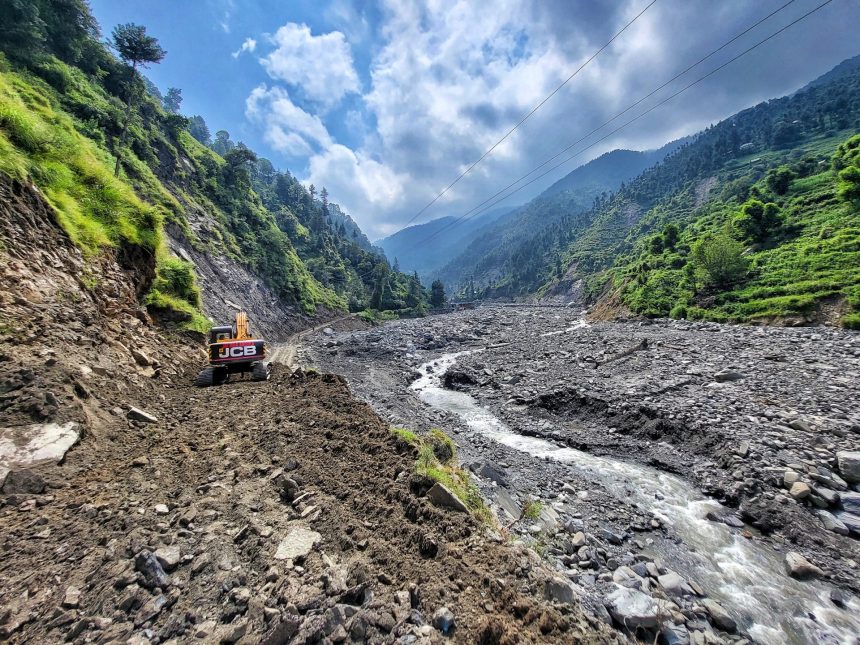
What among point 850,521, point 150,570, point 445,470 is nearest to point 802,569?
point 850,521

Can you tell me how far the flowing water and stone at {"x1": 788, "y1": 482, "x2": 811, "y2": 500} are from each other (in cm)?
154

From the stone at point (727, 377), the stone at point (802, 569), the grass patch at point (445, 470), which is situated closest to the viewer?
the grass patch at point (445, 470)

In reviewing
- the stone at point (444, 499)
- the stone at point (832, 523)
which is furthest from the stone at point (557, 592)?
the stone at point (832, 523)

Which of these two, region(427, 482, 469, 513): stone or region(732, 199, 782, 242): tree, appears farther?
region(732, 199, 782, 242): tree

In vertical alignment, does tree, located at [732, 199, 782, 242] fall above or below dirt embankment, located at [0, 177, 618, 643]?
above

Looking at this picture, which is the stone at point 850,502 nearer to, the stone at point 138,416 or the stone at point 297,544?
the stone at point 297,544

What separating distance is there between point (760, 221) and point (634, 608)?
172 feet

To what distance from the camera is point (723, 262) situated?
3534 cm

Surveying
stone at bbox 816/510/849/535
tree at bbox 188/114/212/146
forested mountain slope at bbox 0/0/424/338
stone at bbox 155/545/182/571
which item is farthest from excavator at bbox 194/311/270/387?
tree at bbox 188/114/212/146

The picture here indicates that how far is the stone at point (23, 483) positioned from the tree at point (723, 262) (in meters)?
47.8

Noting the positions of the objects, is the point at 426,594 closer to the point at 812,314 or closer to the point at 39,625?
the point at 39,625

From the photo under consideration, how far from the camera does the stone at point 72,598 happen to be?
11.0 ft

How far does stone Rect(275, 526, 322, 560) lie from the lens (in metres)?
4.27

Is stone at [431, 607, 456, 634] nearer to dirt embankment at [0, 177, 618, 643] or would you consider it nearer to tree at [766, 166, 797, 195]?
dirt embankment at [0, 177, 618, 643]
